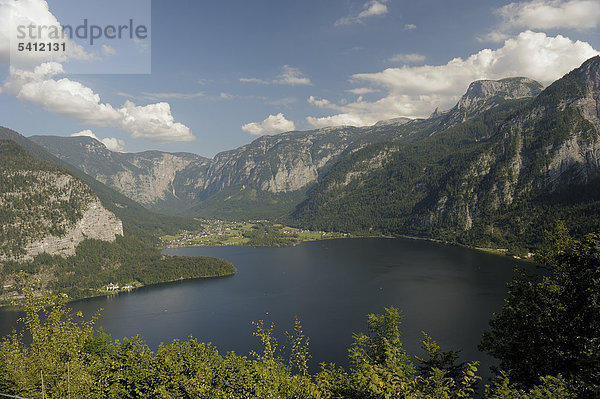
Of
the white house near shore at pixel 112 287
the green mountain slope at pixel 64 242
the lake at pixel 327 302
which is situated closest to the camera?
the lake at pixel 327 302

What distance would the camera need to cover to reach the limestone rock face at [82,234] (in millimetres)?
154000

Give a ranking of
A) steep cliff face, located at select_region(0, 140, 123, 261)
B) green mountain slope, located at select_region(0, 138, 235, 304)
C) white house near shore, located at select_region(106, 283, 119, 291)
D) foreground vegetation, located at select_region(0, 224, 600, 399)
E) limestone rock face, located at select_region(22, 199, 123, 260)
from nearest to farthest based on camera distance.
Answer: foreground vegetation, located at select_region(0, 224, 600, 399) < white house near shore, located at select_region(106, 283, 119, 291) < green mountain slope, located at select_region(0, 138, 235, 304) < steep cliff face, located at select_region(0, 140, 123, 261) < limestone rock face, located at select_region(22, 199, 123, 260)

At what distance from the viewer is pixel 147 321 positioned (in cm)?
10019

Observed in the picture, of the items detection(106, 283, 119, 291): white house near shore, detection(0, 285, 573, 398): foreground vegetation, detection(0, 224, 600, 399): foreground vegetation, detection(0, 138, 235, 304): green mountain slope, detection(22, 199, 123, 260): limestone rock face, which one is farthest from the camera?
detection(22, 199, 123, 260): limestone rock face

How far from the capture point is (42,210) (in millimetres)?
165625

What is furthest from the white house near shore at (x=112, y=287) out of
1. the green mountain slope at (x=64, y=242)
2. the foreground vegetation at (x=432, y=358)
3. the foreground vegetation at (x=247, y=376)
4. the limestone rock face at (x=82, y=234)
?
the foreground vegetation at (x=247, y=376)

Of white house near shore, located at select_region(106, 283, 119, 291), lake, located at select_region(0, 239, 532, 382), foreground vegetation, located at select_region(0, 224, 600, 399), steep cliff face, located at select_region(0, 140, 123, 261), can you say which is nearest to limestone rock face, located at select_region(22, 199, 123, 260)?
steep cliff face, located at select_region(0, 140, 123, 261)

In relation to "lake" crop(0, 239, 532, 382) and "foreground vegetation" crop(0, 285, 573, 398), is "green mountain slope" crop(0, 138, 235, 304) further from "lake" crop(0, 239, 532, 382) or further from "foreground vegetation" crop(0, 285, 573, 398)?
"foreground vegetation" crop(0, 285, 573, 398)

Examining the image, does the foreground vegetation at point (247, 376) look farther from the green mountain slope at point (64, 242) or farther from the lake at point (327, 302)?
the green mountain slope at point (64, 242)

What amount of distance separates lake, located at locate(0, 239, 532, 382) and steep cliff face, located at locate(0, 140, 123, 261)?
160ft

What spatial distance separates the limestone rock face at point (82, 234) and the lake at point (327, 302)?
1837 inches

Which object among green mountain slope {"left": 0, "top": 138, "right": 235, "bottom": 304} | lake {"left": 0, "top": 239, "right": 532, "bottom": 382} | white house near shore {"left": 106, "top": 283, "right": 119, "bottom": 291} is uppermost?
green mountain slope {"left": 0, "top": 138, "right": 235, "bottom": 304}

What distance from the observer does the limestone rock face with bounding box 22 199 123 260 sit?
15400 centimetres

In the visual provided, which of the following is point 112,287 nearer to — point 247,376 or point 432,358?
point 247,376
